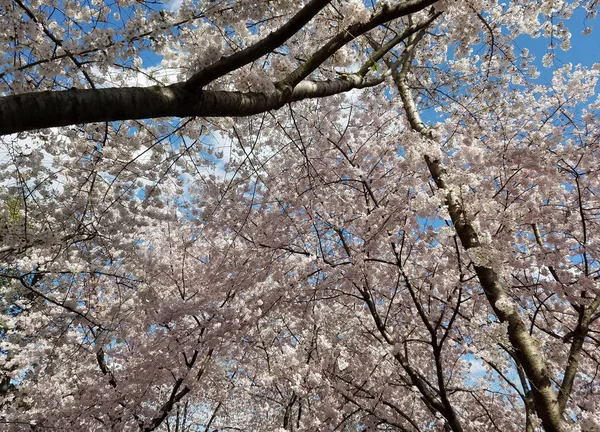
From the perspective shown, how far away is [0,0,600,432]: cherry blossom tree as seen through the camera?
3057mm

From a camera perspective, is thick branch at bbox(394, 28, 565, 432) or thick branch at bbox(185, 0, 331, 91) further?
thick branch at bbox(394, 28, 565, 432)

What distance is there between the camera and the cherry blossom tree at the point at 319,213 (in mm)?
3057

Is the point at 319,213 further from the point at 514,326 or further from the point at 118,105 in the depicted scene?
the point at 118,105

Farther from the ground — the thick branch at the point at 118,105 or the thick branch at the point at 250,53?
the thick branch at the point at 250,53

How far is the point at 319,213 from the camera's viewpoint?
574cm

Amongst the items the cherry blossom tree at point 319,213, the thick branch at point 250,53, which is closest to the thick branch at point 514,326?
the cherry blossom tree at point 319,213

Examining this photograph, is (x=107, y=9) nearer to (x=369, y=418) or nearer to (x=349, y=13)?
(x=349, y=13)

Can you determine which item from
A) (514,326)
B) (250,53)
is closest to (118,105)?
(250,53)

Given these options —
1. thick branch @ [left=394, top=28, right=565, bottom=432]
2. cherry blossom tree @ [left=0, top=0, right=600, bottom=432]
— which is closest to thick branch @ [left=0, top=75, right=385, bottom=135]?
cherry blossom tree @ [left=0, top=0, right=600, bottom=432]

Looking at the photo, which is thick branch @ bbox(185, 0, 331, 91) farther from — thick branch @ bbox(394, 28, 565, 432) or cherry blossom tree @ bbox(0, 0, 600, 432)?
thick branch @ bbox(394, 28, 565, 432)

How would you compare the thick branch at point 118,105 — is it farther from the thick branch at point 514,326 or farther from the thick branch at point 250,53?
the thick branch at point 514,326

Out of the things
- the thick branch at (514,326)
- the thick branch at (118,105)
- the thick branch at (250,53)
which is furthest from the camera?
the thick branch at (514,326)

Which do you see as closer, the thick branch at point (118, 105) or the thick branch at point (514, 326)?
the thick branch at point (118, 105)

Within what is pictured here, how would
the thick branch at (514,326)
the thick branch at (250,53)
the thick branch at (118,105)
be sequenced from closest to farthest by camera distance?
the thick branch at (118,105), the thick branch at (250,53), the thick branch at (514,326)
